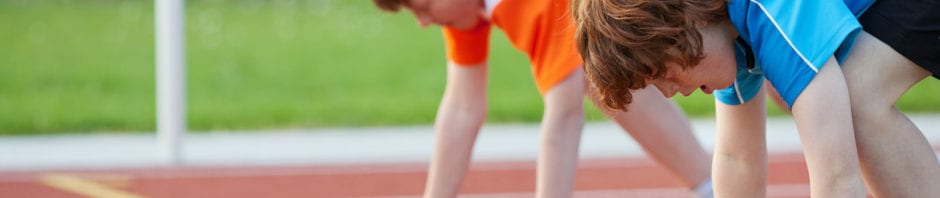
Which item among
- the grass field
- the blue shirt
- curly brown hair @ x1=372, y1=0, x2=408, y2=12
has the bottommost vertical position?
the grass field

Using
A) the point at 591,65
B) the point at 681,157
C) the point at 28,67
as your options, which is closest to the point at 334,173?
the point at 681,157

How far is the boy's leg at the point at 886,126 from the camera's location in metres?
2.69

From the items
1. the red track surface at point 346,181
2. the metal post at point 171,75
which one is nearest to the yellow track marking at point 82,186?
the red track surface at point 346,181

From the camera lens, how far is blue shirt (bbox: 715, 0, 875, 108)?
2.55 m

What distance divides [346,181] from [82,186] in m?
A: 1.07

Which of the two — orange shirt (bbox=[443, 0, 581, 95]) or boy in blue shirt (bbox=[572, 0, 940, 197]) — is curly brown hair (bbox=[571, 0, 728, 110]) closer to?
boy in blue shirt (bbox=[572, 0, 940, 197])

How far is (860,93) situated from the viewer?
2.69 m

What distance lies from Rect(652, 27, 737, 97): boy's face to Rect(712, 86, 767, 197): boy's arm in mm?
343

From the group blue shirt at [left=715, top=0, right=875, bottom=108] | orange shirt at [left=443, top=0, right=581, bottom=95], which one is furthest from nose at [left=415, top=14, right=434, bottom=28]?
blue shirt at [left=715, top=0, right=875, bottom=108]

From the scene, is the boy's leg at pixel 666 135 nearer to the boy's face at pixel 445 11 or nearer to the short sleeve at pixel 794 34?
the boy's face at pixel 445 11

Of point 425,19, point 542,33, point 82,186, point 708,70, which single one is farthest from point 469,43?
point 82,186

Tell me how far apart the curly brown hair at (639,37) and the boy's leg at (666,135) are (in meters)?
1.05

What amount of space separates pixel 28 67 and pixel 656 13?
402 inches

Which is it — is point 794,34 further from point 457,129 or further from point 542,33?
point 457,129
